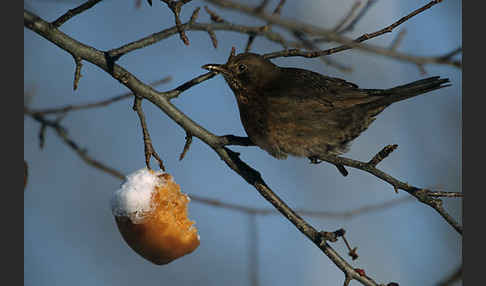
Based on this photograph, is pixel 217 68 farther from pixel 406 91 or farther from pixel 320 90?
pixel 406 91

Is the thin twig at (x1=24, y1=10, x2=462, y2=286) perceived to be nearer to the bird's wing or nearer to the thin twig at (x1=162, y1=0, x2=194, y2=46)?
the thin twig at (x1=162, y1=0, x2=194, y2=46)

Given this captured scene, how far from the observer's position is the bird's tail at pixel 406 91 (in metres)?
2.70

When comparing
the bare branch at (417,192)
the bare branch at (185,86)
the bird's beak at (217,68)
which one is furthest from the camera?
the bird's beak at (217,68)

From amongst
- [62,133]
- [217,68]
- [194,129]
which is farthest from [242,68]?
[62,133]

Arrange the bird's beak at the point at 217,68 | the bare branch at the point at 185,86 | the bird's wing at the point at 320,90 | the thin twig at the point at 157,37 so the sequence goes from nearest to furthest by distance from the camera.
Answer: the thin twig at the point at 157,37 < the bare branch at the point at 185,86 < the bird's beak at the point at 217,68 < the bird's wing at the point at 320,90

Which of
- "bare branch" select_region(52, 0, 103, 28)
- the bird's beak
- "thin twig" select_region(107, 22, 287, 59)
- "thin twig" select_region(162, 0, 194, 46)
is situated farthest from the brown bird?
"bare branch" select_region(52, 0, 103, 28)

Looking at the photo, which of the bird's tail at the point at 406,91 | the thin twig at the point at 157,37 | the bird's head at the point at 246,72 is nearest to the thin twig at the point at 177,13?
the thin twig at the point at 157,37

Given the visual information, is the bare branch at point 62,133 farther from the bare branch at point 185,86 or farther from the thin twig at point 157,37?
the thin twig at point 157,37

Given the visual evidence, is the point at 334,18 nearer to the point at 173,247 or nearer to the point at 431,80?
the point at 431,80

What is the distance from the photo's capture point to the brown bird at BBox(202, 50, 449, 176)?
121 inches

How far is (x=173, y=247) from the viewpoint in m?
2.36

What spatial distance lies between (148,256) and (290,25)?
111cm

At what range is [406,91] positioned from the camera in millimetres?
2816

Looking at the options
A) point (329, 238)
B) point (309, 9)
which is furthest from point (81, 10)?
point (309, 9)
